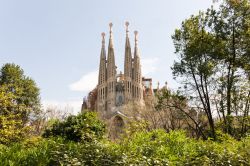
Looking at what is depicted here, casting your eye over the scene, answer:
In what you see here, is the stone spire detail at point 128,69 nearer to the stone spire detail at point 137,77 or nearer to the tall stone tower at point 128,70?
the tall stone tower at point 128,70

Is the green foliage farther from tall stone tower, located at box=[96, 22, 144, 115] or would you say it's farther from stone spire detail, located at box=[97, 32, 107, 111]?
stone spire detail, located at box=[97, 32, 107, 111]

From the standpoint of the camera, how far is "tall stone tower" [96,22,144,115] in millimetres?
59781

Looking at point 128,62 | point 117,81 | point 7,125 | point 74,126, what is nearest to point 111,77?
point 117,81

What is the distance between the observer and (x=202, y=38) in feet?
49.7

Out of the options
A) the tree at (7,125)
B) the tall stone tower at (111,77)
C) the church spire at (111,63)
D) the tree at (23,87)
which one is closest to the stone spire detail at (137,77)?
the tall stone tower at (111,77)

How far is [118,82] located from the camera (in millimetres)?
61875

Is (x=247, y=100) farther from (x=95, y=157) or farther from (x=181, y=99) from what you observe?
(x=95, y=157)

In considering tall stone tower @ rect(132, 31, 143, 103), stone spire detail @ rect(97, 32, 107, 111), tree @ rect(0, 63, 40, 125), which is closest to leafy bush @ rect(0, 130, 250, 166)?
tree @ rect(0, 63, 40, 125)

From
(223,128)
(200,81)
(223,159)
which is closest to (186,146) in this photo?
(223,159)

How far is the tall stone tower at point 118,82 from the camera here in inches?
2354

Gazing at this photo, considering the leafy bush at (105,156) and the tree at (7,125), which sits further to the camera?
the tree at (7,125)

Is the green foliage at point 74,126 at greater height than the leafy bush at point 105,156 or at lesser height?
greater

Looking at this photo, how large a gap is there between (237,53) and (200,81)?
7.14 ft

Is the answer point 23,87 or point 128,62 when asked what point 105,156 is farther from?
point 128,62
